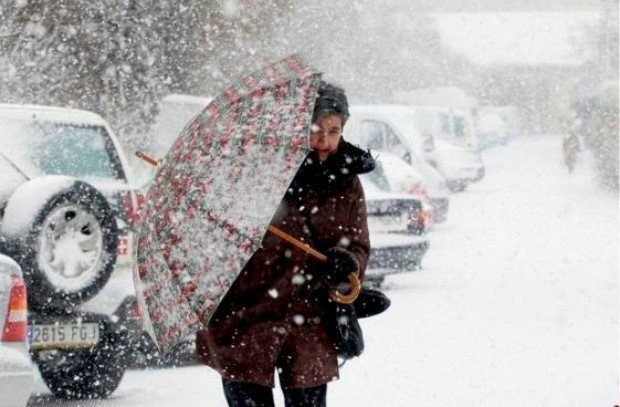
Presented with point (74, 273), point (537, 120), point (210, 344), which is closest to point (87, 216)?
point (74, 273)

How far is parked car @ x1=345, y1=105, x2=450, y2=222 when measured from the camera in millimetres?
20578

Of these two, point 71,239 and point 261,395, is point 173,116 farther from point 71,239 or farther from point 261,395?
point 261,395

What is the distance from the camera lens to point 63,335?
7551 millimetres

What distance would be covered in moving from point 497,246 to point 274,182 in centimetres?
1553

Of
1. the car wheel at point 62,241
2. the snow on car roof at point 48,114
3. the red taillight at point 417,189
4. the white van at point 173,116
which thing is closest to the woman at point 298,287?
the car wheel at point 62,241

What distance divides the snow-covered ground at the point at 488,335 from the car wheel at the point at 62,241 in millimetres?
1032

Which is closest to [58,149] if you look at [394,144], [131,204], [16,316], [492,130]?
[131,204]

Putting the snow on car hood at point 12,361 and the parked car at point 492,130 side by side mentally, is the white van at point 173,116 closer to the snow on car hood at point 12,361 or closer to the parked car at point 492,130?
the snow on car hood at point 12,361

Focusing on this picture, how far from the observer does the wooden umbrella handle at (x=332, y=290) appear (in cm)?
456

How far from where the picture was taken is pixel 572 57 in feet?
304

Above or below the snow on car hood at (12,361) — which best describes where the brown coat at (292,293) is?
above

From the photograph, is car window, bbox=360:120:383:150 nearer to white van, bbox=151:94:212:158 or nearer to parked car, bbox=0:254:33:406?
white van, bbox=151:94:212:158

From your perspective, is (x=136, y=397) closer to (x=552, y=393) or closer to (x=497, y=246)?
(x=552, y=393)

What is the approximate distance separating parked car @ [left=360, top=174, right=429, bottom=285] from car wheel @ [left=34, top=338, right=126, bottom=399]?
Result: 5.09 metres
